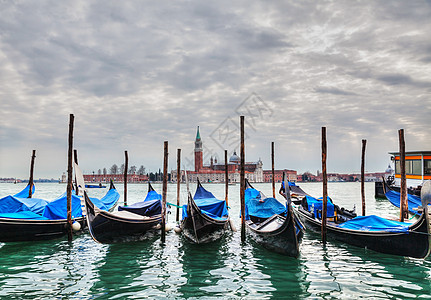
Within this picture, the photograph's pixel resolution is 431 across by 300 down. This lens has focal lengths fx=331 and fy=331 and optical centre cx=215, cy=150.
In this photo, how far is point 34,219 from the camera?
368 inches

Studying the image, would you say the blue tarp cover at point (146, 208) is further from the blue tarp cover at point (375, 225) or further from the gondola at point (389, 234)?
the blue tarp cover at point (375, 225)

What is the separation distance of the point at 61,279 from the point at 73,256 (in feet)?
6.15

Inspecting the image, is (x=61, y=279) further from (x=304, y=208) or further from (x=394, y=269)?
(x=304, y=208)

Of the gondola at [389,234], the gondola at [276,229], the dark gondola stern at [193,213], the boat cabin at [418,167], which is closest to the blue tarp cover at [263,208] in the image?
the gondola at [276,229]

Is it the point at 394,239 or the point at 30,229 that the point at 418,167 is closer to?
the point at 394,239

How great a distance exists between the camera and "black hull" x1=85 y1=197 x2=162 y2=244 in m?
8.23

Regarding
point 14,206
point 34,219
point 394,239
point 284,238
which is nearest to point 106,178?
point 14,206

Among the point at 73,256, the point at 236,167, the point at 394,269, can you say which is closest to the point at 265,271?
the point at 394,269

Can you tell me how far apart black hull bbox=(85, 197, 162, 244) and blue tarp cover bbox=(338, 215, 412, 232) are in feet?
18.5

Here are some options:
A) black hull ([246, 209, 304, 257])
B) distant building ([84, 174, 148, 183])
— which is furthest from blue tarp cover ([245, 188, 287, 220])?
distant building ([84, 174, 148, 183])

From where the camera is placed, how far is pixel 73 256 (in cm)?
803

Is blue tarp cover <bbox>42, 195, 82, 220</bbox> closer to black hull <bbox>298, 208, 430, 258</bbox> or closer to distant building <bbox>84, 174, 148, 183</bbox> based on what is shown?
black hull <bbox>298, 208, 430, 258</bbox>

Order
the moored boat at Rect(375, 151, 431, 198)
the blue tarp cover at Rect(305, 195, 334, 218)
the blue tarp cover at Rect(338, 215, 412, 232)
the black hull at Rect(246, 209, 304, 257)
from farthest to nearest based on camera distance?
the moored boat at Rect(375, 151, 431, 198), the blue tarp cover at Rect(305, 195, 334, 218), the blue tarp cover at Rect(338, 215, 412, 232), the black hull at Rect(246, 209, 304, 257)

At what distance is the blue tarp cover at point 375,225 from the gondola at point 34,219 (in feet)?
26.4
